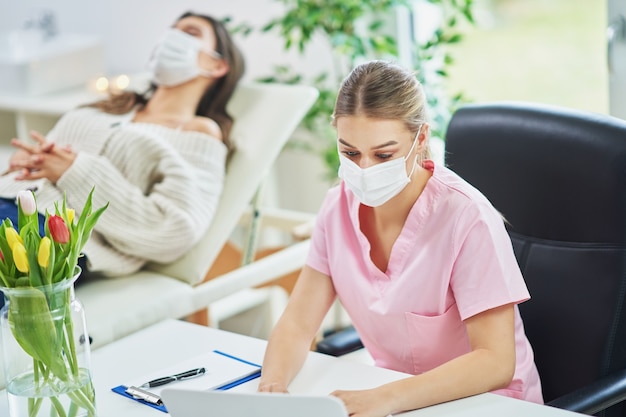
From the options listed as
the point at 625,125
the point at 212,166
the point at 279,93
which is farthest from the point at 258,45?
the point at 625,125

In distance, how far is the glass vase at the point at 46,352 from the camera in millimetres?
1225

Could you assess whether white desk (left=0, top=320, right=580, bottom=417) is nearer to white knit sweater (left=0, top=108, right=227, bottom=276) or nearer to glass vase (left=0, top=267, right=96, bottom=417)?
glass vase (left=0, top=267, right=96, bottom=417)

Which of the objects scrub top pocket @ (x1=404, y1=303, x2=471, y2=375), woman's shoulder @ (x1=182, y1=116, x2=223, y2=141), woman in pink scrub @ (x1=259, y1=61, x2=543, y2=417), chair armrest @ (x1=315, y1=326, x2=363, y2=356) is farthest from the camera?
woman's shoulder @ (x1=182, y1=116, x2=223, y2=141)

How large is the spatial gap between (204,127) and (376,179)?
105cm

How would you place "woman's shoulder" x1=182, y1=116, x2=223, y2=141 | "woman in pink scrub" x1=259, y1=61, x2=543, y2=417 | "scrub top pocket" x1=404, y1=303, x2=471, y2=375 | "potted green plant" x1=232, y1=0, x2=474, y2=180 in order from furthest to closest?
"potted green plant" x1=232, y1=0, x2=474, y2=180
"woman's shoulder" x1=182, y1=116, x2=223, y2=141
"scrub top pocket" x1=404, y1=303, x2=471, y2=375
"woman in pink scrub" x1=259, y1=61, x2=543, y2=417

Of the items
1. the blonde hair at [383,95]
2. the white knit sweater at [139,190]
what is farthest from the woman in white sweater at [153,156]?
the blonde hair at [383,95]

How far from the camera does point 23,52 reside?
3621mm

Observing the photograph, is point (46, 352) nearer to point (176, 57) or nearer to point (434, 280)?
point (434, 280)

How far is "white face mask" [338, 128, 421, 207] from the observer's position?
1480 millimetres

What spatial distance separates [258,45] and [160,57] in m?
0.83

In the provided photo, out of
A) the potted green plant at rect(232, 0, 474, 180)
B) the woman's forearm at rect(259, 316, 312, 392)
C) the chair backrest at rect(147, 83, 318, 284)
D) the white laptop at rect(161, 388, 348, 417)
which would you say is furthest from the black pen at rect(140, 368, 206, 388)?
the potted green plant at rect(232, 0, 474, 180)

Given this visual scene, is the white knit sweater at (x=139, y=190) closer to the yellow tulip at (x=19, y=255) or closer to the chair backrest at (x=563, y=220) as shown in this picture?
the chair backrest at (x=563, y=220)

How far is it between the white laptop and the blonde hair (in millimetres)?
516

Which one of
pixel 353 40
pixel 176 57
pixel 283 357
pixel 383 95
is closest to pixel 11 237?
pixel 283 357
